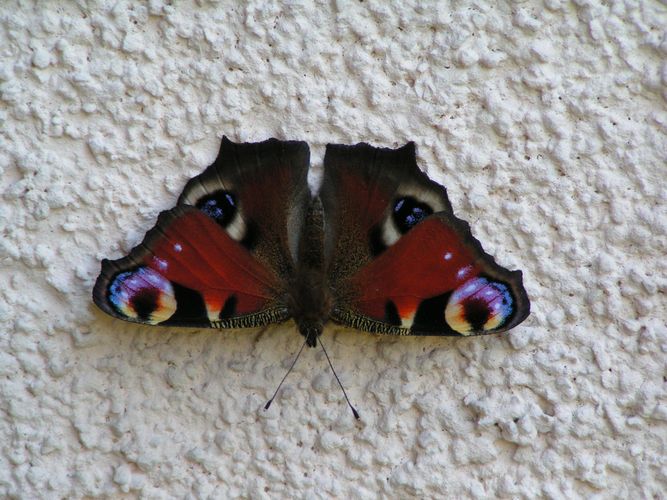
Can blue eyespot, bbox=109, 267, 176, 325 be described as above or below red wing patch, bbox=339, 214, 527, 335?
below

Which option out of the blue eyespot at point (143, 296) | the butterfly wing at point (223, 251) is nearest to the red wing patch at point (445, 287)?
the butterfly wing at point (223, 251)

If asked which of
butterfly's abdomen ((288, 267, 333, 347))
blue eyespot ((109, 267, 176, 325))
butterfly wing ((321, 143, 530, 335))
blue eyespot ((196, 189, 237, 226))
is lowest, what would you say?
blue eyespot ((109, 267, 176, 325))

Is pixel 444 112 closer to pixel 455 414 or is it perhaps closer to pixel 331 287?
pixel 331 287

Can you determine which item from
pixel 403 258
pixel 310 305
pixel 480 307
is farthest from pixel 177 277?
pixel 480 307

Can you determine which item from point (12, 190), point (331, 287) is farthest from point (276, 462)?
point (12, 190)

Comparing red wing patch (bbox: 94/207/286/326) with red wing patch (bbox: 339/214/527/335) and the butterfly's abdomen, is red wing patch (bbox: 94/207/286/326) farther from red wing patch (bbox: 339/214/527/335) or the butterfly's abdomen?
red wing patch (bbox: 339/214/527/335)

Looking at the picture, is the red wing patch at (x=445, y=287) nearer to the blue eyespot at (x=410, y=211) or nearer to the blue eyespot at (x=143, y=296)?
the blue eyespot at (x=410, y=211)

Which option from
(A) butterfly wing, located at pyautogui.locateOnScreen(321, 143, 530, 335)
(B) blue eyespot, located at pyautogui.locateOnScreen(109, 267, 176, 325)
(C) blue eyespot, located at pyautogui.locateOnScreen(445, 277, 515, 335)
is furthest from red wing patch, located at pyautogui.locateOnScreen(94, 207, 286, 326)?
(C) blue eyespot, located at pyautogui.locateOnScreen(445, 277, 515, 335)

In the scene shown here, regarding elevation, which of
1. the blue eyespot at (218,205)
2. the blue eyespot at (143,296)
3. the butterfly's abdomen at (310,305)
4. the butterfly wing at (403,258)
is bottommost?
the blue eyespot at (143,296)
